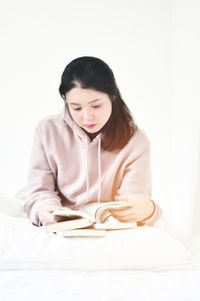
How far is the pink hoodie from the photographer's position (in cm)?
206

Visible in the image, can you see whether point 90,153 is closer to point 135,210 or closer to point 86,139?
point 86,139

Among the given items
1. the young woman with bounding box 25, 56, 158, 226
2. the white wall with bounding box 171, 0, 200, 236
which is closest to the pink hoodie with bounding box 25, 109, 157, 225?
the young woman with bounding box 25, 56, 158, 226

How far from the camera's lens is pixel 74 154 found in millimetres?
2076

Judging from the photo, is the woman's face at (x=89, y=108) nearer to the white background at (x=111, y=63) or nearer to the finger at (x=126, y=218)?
the white background at (x=111, y=63)

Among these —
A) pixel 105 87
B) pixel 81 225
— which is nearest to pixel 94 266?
pixel 81 225

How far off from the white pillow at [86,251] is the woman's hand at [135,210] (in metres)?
0.39

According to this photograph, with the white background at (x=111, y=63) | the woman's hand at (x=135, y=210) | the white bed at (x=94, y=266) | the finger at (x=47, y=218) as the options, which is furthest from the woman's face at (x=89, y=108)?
the white bed at (x=94, y=266)

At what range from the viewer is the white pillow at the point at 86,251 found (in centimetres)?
143

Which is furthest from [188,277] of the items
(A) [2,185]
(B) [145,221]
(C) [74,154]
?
(A) [2,185]

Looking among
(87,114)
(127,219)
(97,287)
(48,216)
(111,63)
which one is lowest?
(127,219)

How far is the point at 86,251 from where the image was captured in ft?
4.82

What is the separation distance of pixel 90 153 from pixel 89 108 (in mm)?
188

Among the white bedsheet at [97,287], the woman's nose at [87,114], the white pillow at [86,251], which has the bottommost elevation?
the white pillow at [86,251]

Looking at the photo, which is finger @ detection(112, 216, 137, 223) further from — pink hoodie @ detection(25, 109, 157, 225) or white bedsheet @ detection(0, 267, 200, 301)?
white bedsheet @ detection(0, 267, 200, 301)
